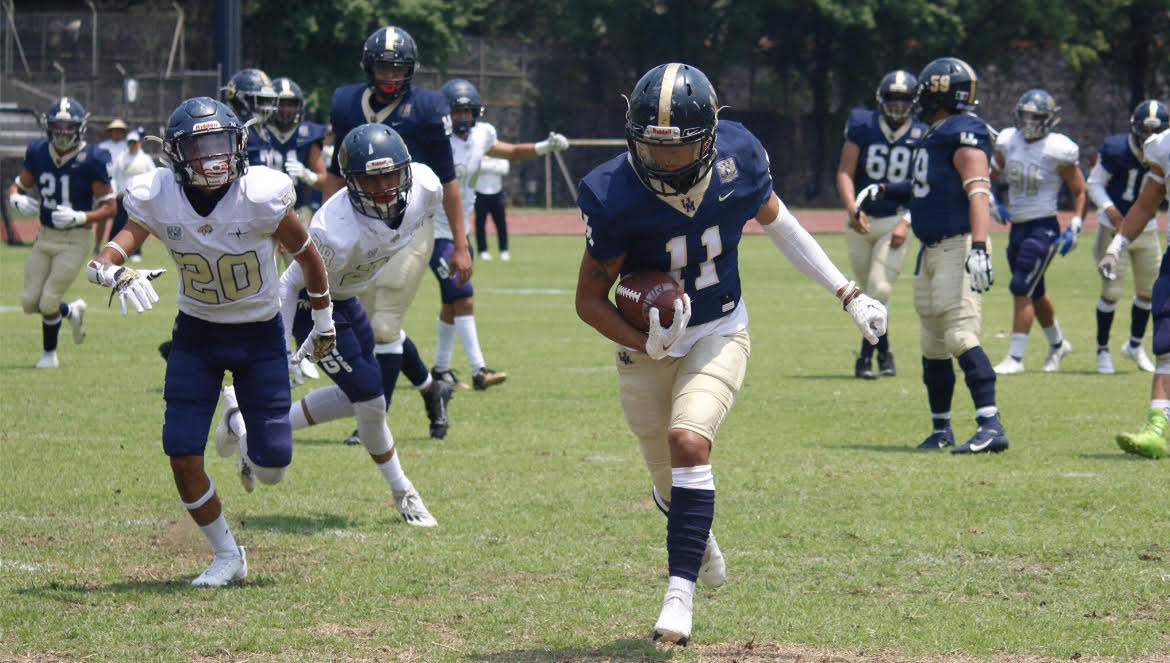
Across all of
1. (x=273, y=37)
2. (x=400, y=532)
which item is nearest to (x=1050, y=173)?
(x=400, y=532)

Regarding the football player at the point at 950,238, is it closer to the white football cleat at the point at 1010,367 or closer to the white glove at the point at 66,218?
the white football cleat at the point at 1010,367

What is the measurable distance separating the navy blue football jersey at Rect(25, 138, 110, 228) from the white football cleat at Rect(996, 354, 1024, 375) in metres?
7.28

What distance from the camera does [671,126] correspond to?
424cm

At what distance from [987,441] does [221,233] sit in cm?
438

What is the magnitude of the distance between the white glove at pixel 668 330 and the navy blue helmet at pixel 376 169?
1975mm

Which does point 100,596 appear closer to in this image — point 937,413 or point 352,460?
point 352,460

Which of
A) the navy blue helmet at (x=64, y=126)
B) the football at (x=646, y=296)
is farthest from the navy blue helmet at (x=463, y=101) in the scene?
the football at (x=646, y=296)

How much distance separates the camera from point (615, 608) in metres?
4.75

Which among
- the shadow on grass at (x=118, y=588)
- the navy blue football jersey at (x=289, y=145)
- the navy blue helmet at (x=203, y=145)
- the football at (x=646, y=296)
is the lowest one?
the shadow on grass at (x=118, y=588)

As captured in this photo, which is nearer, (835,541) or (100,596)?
(100,596)

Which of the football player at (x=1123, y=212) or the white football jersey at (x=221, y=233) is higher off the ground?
the white football jersey at (x=221, y=233)

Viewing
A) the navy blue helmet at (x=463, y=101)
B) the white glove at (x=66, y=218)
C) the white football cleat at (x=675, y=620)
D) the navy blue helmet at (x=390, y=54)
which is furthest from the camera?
the navy blue helmet at (x=463, y=101)

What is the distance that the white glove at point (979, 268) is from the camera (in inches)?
290

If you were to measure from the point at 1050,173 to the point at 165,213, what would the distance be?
27.1 feet
